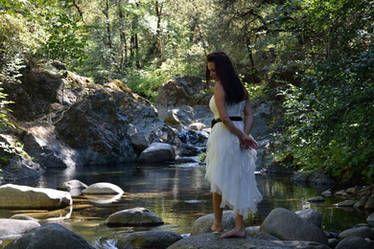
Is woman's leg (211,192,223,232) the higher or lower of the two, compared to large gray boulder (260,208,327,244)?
higher

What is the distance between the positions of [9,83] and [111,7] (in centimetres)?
1995

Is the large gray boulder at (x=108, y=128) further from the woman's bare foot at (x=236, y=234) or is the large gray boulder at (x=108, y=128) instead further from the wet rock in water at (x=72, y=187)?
the woman's bare foot at (x=236, y=234)

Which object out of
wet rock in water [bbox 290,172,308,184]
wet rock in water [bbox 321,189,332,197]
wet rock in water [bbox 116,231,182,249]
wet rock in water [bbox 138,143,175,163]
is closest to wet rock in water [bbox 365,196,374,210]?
wet rock in water [bbox 321,189,332,197]

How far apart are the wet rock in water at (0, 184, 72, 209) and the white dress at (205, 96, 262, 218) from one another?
20.3 ft

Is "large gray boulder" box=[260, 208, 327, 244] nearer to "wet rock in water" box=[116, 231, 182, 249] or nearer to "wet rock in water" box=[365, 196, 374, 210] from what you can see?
"wet rock in water" box=[116, 231, 182, 249]

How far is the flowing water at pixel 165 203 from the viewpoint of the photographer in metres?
8.06

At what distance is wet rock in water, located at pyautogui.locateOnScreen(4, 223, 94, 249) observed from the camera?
507cm

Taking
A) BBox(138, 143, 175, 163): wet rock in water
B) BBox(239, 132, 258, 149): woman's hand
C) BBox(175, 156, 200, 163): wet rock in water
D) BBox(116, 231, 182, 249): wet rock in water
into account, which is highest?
BBox(138, 143, 175, 163): wet rock in water

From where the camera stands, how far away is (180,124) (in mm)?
27844

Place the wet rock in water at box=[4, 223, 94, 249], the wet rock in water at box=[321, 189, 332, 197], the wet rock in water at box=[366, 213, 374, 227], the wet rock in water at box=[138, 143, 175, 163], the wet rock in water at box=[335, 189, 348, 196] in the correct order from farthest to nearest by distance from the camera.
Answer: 1. the wet rock in water at box=[138, 143, 175, 163]
2. the wet rock in water at box=[321, 189, 332, 197]
3. the wet rock in water at box=[335, 189, 348, 196]
4. the wet rock in water at box=[366, 213, 374, 227]
5. the wet rock in water at box=[4, 223, 94, 249]

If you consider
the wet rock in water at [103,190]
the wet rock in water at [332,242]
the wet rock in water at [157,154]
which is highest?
the wet rock in water at [157,154]

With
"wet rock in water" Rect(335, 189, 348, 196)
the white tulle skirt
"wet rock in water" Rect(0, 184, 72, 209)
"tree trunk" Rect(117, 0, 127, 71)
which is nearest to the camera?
the white tulle skirt

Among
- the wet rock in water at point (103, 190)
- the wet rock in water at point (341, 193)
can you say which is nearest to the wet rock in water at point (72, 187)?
the wet rock in water at point (103, 190)

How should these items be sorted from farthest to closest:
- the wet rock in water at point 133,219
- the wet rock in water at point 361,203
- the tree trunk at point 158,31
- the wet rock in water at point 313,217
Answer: the tree trunk at point 158,31 → the wet rock in water at point 361,203 → the wet rock in water at point 133,219 → the wet rock in water at point 313,217
